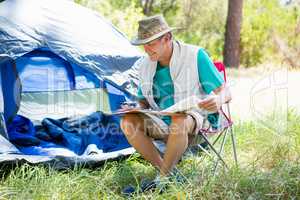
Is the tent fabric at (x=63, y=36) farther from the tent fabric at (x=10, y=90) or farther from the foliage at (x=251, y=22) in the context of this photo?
A: the foliage at (x=251, y=22)

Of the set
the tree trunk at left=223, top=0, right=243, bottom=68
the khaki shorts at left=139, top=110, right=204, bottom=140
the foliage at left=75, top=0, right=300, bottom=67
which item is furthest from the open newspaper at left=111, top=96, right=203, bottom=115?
the foliage at left=75, top=0, right=300, bottom=67

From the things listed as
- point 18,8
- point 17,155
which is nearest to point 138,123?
point 17,155

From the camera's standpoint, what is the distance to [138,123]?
2.98 m

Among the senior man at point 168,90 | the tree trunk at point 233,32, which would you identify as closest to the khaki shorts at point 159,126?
the senior man at point 168,90

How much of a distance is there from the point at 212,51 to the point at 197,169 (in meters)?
13.5

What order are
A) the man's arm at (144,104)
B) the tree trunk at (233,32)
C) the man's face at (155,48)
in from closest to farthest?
the man's face at (155,48), the man's arm at (144,104), the tree trunk at (233,32)

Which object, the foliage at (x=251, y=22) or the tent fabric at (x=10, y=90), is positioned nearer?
the tent fabric at (x=10, y=90)

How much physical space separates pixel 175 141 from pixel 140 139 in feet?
0.80

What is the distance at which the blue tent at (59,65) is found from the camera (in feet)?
11.8

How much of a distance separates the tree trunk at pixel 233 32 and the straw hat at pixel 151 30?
309 inches

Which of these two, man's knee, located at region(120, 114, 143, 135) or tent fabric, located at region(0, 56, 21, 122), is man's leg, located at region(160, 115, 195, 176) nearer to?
man's knee, located at region(120, 114, 143, 135)

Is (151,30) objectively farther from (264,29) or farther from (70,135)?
(264,29)

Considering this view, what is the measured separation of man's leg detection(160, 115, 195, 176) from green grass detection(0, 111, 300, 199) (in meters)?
0.13

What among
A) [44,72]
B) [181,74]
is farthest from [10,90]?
[181,74]
